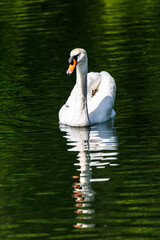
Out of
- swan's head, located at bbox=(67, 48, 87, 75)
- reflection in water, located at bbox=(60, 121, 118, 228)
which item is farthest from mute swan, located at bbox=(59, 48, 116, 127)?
reflection in water, located at bbox=(60, 121, 118, 228)

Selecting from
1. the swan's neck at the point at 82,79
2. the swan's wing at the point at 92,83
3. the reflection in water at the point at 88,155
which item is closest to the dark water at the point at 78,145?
the reflection in water at the point at 88,155

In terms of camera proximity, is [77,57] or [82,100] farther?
[82,100]

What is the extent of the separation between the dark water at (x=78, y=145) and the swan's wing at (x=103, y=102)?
0.22m

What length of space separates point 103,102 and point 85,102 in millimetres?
507

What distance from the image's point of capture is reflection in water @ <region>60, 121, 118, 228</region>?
902 cm

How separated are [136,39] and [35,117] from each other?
938 cm

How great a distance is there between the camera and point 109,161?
11117 millimetres

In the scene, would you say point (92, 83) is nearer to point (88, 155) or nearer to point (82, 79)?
point (82, 79)

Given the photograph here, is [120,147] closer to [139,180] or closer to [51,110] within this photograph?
[139,180]

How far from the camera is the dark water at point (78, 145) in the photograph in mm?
8680

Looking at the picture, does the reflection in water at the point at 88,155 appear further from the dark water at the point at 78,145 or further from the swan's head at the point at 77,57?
the swan's head at the point at 77,57

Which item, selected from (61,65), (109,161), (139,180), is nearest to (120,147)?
(109,161)

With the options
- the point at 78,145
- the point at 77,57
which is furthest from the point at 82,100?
the point at 78,145

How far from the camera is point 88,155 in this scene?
460 inches
